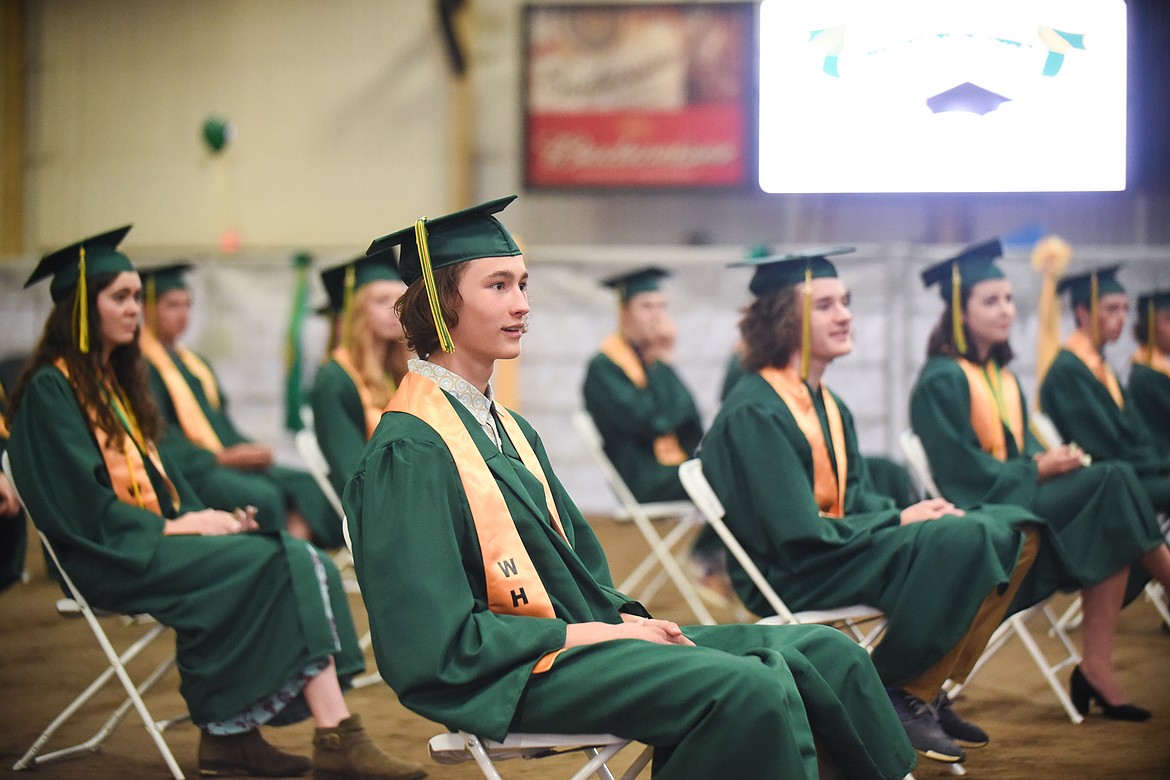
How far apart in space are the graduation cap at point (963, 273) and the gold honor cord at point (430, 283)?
90.5 inches

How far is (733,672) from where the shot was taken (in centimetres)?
196

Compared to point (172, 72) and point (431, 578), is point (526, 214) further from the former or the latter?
point (431, 578)

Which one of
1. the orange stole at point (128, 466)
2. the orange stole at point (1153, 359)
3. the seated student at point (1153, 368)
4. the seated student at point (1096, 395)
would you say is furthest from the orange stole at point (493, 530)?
the orange stole at point (1153, 359)

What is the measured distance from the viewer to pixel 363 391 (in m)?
4.37

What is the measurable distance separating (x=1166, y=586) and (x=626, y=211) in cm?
721

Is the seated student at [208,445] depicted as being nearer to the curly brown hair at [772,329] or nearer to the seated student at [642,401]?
the seated student at [642,401]

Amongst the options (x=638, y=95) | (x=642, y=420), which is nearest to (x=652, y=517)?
(x=642, y=420)

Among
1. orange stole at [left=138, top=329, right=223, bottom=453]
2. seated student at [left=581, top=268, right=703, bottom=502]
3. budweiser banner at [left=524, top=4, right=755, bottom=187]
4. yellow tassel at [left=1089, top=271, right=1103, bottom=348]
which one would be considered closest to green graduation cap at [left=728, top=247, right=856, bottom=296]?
yellow tassel at [left=1089, top=271, right=1103, bottom=348]

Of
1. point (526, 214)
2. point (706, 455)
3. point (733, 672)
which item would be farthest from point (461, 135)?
point (733, 672)

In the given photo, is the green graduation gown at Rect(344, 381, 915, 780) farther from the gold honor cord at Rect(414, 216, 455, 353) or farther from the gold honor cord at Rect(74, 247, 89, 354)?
the gold honor cord at Rect(74, 247, 89, 354)

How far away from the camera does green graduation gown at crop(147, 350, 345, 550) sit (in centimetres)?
477

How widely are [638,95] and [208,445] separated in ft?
19.7

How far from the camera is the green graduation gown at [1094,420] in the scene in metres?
4.78

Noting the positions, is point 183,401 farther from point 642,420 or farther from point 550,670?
point 550,670
